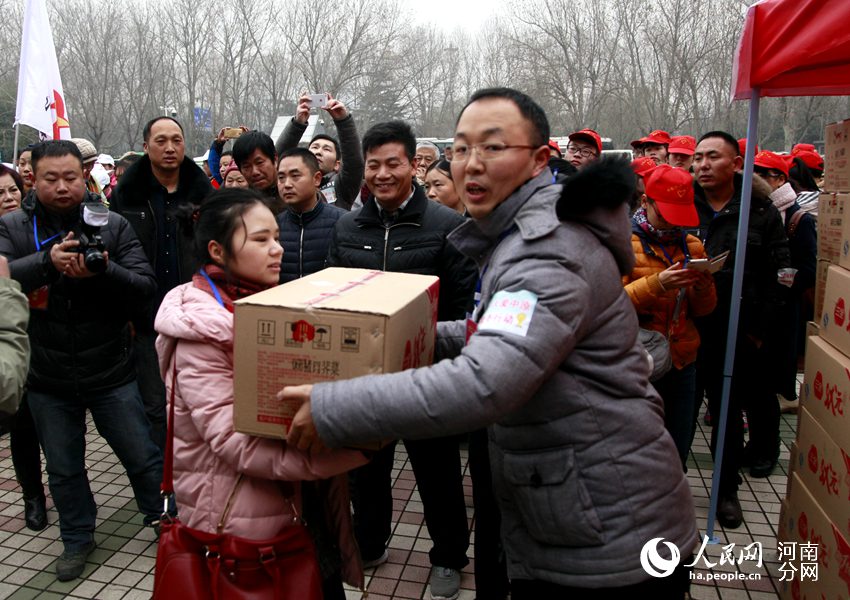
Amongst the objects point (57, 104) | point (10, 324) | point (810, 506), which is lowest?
point (810, 506)

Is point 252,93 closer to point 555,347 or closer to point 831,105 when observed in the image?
point 831,105

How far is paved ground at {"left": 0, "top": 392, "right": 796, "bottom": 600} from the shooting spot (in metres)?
3.28

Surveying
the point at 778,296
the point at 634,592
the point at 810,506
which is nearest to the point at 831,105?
the point at 778,296

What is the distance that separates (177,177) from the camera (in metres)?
4.17

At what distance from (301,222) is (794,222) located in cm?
334

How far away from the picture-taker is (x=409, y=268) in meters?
3.30

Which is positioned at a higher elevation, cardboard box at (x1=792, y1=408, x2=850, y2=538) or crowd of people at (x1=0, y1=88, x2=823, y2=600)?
crowd of people at (x1=0, y1=88, x2=823, y2=600)

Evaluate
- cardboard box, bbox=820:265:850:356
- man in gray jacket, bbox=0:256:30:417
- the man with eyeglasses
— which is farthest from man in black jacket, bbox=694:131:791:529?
man in gray jacket, bbox=0:256:30:417

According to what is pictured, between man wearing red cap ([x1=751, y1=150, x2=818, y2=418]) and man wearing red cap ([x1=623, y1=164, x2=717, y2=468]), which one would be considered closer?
man wearing red cap ([x1=623, y1=164, x2=717, y2=468])

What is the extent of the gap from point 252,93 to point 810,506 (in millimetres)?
31343

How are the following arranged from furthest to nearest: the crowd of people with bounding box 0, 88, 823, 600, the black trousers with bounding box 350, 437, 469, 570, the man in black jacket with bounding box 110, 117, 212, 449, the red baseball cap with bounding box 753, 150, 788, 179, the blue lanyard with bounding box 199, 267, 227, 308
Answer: the red baseball cap with bounding box 753, 150, 788, 179 < the man in black jacket with bounding box 110, 117, 212, 449 < the black trousers with bounding box 350, 437, 469, 570 < the blue lanyard with bounding box 199, 267, 227, 308 < the crowd of people with bounding box 0, 88, 823, 600

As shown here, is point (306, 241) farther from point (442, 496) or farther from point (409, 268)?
point (442, 496)

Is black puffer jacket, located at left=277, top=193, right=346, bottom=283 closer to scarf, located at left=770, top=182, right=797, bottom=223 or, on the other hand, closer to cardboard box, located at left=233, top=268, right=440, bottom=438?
cardboard box, located at left=233, top=268, right=440, bottom=438

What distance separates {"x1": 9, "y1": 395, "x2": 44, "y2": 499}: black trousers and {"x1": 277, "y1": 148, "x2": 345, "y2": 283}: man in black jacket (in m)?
1.62
